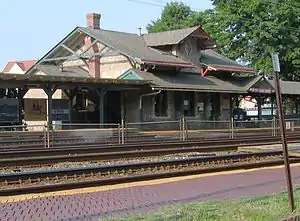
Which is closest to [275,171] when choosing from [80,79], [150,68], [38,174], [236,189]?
[236,189]

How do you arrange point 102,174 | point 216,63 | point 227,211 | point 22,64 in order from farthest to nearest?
point 22,64 < point 216,63 < point 102,174 < point 227,211

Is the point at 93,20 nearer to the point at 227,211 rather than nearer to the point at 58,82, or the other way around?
the point at 58,82

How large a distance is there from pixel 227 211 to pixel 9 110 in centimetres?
2360

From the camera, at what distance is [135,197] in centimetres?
996

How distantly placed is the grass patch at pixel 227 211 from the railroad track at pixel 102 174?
3.45 metres

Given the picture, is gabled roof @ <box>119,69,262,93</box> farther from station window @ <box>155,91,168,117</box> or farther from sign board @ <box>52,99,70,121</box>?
sign board @ <box>52,99,70,121</box>

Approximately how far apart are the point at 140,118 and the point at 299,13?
29284 mm

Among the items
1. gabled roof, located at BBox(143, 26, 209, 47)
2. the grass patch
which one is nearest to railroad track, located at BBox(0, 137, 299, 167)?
the grass patch

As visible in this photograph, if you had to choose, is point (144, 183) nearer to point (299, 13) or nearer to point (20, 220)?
point (20, 220)

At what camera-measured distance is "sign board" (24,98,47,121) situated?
3165 cm

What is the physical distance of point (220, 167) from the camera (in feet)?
47.6

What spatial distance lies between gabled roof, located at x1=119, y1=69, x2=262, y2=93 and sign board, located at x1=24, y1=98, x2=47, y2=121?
19.2 feet

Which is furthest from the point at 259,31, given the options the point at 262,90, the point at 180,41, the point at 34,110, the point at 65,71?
the point at 34,110

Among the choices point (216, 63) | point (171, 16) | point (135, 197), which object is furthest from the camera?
point (171, 16)
